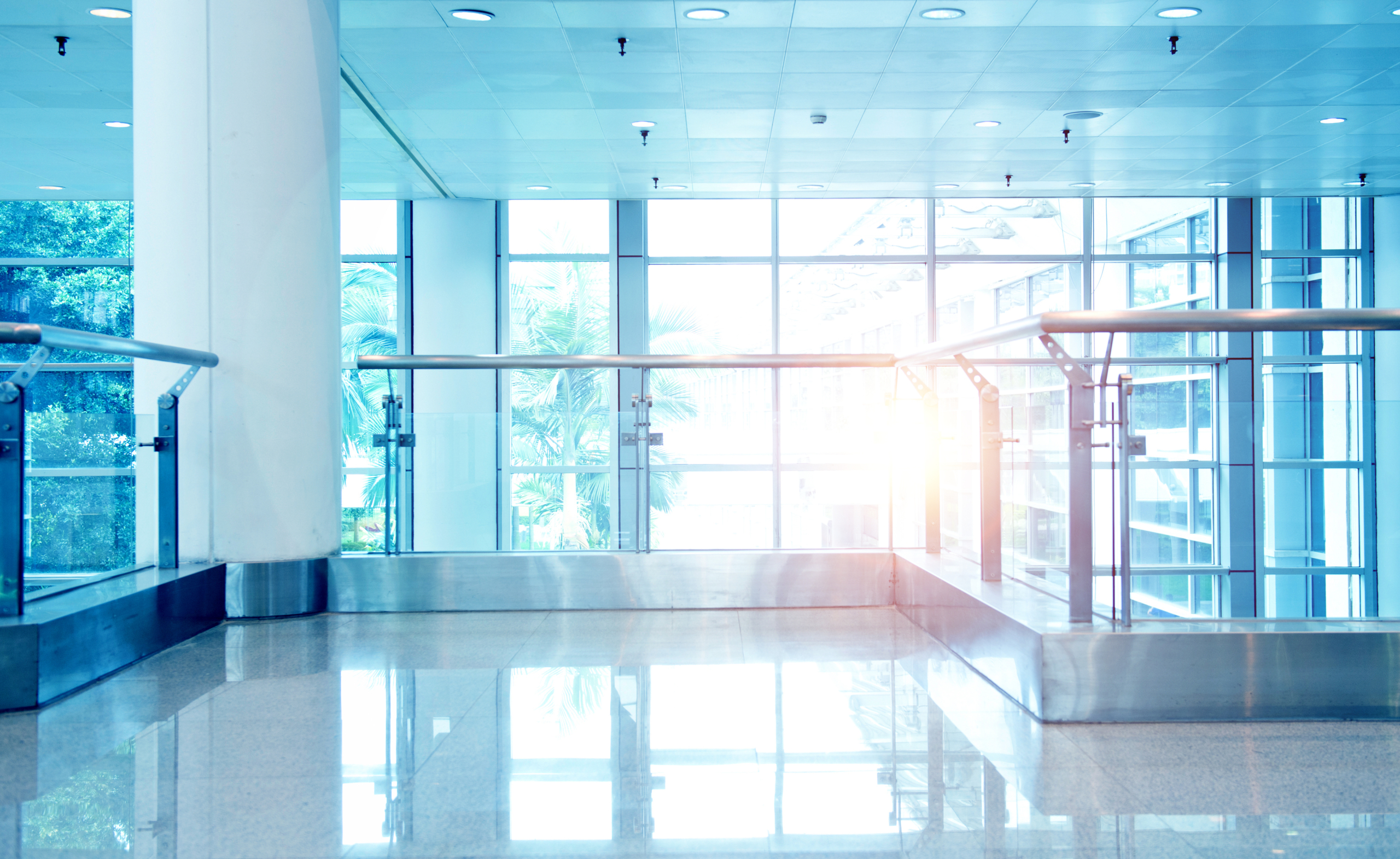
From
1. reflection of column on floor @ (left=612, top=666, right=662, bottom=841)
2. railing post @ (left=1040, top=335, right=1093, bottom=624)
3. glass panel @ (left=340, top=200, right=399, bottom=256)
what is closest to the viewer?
reflection of column on floor @ (left=612, top=666, right=662, bottom=841)

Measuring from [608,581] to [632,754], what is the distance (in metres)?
2.12

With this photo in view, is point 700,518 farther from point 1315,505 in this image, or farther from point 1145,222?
point 1145,222

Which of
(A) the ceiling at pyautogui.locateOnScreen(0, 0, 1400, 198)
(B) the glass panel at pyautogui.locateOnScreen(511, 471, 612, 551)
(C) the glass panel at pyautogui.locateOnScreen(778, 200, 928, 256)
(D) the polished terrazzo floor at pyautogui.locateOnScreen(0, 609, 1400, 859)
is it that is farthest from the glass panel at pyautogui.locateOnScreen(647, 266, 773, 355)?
(D) the polished terrazzo floor at pyautogui.locateOnScreen(0, 609, 1400, 859)

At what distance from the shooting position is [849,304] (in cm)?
1160

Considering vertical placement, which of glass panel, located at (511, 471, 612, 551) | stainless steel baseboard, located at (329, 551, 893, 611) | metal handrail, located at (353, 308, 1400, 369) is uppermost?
metal handrail, located at (353, 308, 1400, 369)

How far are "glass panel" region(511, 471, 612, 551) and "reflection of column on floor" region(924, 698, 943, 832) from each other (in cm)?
213

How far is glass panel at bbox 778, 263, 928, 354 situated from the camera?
37.6 feet

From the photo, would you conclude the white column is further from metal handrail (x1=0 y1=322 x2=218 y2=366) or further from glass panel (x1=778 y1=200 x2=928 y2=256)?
glass panel (x1=778 y1=200 x2=928 y2=256)

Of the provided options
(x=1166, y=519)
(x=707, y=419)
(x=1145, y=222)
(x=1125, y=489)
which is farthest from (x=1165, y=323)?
(x=1145, y=222)

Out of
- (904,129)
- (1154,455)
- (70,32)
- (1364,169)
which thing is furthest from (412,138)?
(1364,169)

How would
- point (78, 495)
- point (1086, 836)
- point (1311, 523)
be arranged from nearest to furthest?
point (1086, 836) < point (1311, 523) < point (78, 495)

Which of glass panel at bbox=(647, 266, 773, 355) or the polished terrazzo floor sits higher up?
glass panel at bbox=(647, 266, 773, 355)

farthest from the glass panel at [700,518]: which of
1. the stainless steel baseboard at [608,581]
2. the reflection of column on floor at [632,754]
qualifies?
the reflection of column on floor at [632,754]

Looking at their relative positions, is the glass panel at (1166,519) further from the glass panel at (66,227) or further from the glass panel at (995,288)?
the glass panel at (66,227)
